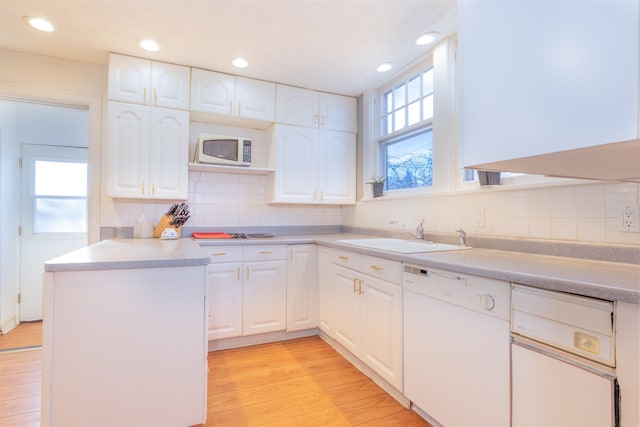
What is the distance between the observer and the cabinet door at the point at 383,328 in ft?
5.92

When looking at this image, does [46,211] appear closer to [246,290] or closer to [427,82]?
[246,290]

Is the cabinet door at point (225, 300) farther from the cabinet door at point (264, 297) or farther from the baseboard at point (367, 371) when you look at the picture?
the baseboard at point (367, 371)

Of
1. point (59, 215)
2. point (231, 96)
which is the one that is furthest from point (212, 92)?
point (59, 215)

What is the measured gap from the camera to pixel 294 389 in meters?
2.04

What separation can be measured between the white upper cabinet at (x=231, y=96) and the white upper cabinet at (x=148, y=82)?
0.09m

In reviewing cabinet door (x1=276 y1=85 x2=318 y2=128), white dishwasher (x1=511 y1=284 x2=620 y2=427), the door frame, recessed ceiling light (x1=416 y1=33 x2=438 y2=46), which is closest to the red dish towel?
the door frame

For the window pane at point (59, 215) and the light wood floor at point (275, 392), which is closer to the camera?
the light wood floor at point (275, 392)

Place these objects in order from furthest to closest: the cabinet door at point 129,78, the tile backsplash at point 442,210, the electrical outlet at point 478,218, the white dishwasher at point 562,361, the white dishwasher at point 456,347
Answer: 1. the cabinet door at point 129,78
2. the electrical outlet at point 478,218
3. the tile backsplash at point 442,210
4. the white dishwasher at point 456,347
5. the white dishwasher at point 562,361

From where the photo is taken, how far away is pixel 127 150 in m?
2.57

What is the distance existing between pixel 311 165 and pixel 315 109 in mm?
568

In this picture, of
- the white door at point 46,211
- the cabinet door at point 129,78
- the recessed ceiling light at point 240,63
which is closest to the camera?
the cabinet door at point 129,78

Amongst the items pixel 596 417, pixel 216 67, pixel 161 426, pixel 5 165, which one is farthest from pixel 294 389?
pixel 5 165

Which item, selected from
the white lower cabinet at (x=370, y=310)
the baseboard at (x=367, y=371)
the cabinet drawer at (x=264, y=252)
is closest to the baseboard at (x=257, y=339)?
the baseboard at (x=367, y=371)

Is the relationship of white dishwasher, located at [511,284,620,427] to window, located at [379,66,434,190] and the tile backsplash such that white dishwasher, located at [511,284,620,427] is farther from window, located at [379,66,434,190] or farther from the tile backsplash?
window, located at [379,66,434,190]
